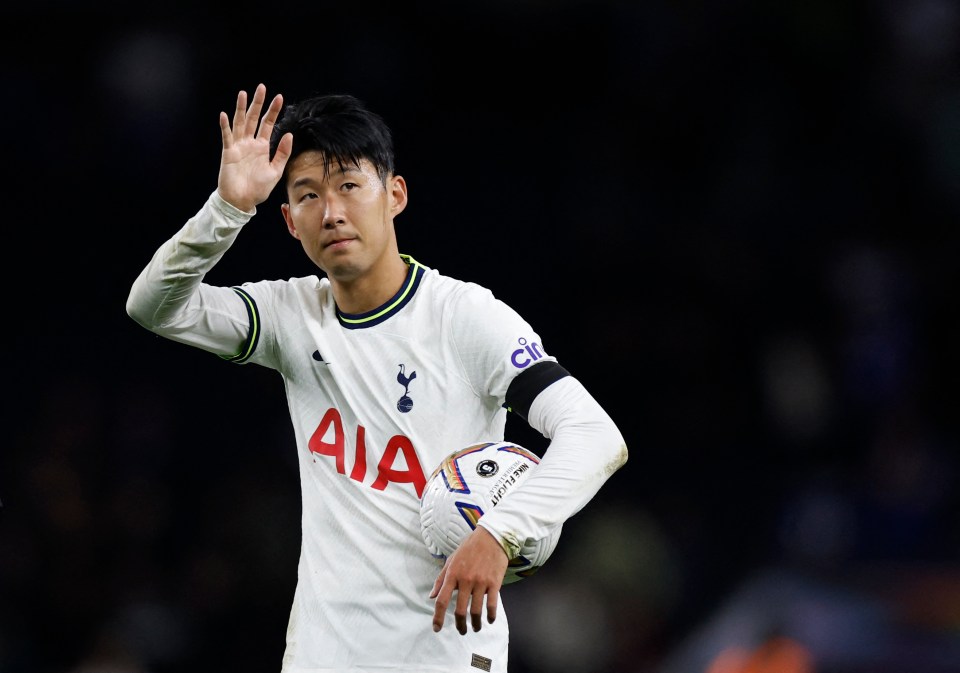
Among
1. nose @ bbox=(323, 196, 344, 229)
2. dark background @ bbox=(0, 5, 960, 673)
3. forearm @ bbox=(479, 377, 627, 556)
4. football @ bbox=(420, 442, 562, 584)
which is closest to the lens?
forearm @ bbox=(479, 377, 627, 556)

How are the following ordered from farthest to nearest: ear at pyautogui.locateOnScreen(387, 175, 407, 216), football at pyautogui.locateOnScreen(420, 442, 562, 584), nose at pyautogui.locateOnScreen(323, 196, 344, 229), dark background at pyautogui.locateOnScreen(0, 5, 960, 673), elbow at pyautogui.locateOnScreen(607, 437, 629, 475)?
dark background at pyautogui.locateOnScreen(0, 5, 960, 673), ear at pyautogui.locateOnScreen(387, 175, 407, 216), nose at pyautogui.locateOnScreen(323, 196, 344, 229), elbow at pyautogui.locateOnScreen(607, 437, 629, 475), football at pyautogui.locateOnScreen(420, 442, 562, 584)

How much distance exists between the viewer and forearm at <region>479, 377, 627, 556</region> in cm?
330

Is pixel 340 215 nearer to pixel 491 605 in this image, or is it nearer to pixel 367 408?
pixel 367 408

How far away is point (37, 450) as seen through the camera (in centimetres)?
732

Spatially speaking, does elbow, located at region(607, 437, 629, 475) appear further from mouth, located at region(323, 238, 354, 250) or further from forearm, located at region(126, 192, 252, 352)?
forearm, located at region(126, 192, 252, 352)

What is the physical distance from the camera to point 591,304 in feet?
26.9

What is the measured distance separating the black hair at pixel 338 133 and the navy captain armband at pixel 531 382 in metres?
0.81

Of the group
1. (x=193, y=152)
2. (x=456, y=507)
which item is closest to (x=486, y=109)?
(x=193, y=152)

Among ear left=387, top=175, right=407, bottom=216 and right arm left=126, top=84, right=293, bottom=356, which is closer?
right arm left=126, top=84, right=293, bottom=356

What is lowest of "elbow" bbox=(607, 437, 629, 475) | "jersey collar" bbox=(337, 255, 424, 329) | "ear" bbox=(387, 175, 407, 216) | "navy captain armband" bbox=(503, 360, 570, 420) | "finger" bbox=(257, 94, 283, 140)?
"elbow" bbox=(607, 437, 629, 475)

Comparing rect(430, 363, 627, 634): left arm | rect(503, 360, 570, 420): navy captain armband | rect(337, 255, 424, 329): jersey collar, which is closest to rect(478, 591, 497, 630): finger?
rect(430, 363, 627, 634): left arm

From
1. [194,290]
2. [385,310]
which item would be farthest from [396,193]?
[194,290]

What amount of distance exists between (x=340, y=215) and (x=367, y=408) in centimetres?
59

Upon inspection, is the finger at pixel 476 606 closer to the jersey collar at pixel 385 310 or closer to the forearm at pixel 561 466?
the forearm at pixel 561 466
